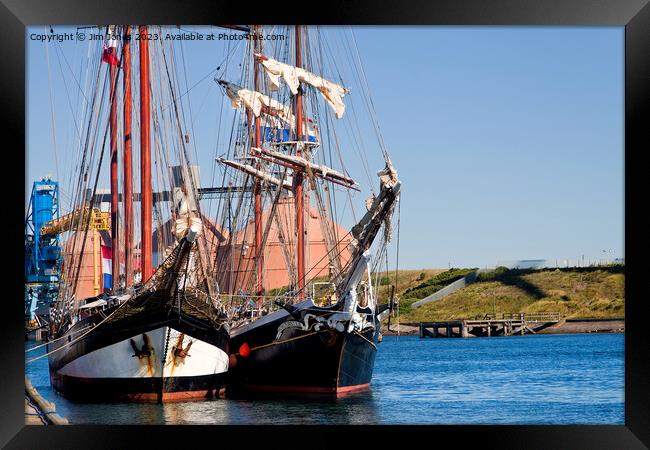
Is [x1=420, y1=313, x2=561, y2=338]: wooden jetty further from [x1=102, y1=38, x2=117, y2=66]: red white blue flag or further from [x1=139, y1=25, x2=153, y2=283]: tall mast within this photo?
[x1=139, y1=25, x2=153, y2=283]: tall mast

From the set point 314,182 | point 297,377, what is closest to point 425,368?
point 314,182

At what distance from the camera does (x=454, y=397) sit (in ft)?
97.1

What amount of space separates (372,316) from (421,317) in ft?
122

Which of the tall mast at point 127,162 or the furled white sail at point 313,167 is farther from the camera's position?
the furled white sail at point 313,167

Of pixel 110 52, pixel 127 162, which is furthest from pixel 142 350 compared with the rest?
pixel 110 52

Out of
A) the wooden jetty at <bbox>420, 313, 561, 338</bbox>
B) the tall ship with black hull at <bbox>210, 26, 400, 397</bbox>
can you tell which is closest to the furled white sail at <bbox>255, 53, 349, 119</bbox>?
the tall ship with black hull at <bbox>210, 26, 400, 397</bbox>

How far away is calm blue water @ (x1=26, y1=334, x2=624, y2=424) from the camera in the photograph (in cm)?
2191

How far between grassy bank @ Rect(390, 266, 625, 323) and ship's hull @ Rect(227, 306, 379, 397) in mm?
26730

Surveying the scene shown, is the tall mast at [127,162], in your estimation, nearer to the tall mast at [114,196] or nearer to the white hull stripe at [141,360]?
the tall mast at [114,196]

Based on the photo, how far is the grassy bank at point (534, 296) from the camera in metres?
54.1

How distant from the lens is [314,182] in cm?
3064

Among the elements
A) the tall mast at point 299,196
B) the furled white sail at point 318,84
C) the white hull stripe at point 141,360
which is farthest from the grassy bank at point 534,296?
the white hull stripe at point 141,360
